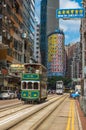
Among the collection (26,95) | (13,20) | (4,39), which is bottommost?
(26,95)

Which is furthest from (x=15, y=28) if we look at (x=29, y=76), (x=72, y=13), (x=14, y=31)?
(x=72, y=13)

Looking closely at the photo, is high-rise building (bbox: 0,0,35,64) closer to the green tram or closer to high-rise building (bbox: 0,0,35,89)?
high-rise building (bbox: 0,0,35,89)

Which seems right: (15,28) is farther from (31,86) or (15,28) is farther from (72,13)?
(72,13)

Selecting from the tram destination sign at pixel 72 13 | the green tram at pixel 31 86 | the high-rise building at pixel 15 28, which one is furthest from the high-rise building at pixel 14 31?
the tram destination sign at pixel 72 13

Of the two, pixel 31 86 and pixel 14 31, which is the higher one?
pixel 14 31

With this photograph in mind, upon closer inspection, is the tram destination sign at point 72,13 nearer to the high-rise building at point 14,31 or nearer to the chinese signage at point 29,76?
the chinese signage at point 29,76

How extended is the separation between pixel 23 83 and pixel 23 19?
62415 mm

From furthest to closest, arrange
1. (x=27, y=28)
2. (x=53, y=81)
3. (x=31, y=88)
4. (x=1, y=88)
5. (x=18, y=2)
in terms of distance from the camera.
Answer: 1. (x=53, y=81)
2. (x=27, y=28)
3. (x=18, y=2)
4. (x=1, y=88)
5. (x=31, y=88)

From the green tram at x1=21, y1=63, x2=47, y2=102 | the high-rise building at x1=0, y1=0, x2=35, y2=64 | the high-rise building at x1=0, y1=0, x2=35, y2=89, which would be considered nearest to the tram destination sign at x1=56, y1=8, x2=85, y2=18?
the green tram at x1=21, y1=63, x2=47, y2=102

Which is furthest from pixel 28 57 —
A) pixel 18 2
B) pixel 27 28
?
pixel 18 2

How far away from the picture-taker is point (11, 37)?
89.1m

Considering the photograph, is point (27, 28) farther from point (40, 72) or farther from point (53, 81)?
point (40, 72)

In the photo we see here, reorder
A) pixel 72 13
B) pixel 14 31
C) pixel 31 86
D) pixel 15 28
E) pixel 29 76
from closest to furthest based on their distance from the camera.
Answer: pixel 72 13 < pixel 29 76 < pixel 31 86 < pixel 14 31 < pixel 15 28

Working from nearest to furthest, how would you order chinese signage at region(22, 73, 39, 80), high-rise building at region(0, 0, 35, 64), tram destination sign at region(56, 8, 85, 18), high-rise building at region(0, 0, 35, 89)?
tram destination sign at region(56, 8, 85, 18) < chinese signage at region(22, 73, 39, 80) < high-rise building at region(0, 0, 35, 89) < high-rise building at region(0, 0, 35, 64)
